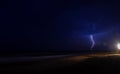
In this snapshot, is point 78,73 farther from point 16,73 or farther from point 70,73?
point 16,73

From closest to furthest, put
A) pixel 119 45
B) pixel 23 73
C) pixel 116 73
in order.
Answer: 1. pixel 116 73
2. pixel 23 73
3. pixel 119 45

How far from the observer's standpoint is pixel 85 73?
16.0m

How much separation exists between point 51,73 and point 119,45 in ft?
197

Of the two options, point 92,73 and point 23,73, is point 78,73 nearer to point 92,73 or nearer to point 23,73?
point 92,73

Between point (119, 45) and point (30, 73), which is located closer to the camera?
point (30, 73)

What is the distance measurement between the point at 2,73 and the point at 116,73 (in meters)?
9.38

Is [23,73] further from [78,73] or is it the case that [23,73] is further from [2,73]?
[78,73]

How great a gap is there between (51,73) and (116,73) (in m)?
5.17

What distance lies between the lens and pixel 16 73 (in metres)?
16.8

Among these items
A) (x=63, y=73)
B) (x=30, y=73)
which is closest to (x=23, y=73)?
(x=30, y=73)

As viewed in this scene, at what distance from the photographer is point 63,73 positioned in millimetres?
16266

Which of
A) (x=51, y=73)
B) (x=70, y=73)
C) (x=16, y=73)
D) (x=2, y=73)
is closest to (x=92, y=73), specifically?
(x=70, y=73)

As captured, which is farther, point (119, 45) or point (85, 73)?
point (119, 45)

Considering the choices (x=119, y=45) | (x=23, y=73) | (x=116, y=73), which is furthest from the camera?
(x=119, y=45)
